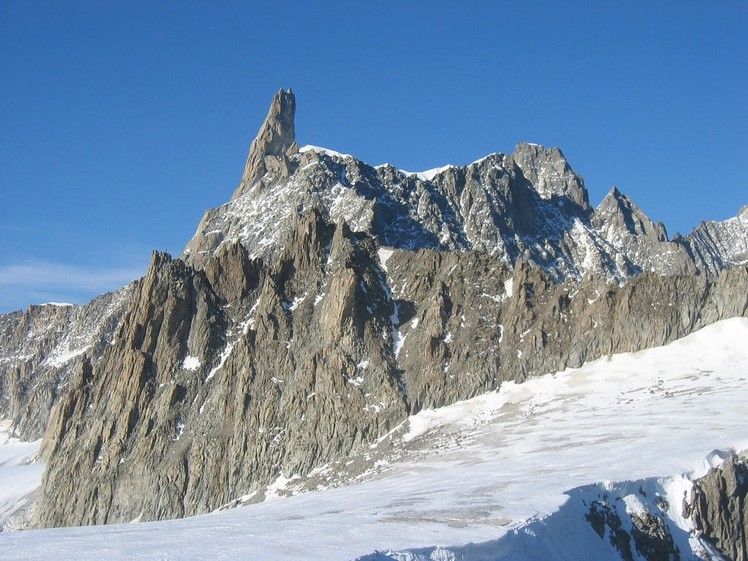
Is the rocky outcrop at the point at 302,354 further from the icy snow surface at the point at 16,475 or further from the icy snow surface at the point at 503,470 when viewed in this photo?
the icy snow surface at the point at 16,475

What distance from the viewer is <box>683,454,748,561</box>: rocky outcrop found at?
5488cm

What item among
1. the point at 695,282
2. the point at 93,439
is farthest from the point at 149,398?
the point at 695,282

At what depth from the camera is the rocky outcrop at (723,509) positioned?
180 feet

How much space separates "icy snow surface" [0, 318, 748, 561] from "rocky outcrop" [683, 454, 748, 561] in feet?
4.80

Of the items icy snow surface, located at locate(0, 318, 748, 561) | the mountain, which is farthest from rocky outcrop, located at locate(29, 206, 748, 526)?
icy snow surface, located at locate(0, 318, 748, 561)

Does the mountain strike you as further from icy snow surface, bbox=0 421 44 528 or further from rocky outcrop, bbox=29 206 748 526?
icy snow surface, bbox=0 421 44 528

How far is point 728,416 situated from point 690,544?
22.3m

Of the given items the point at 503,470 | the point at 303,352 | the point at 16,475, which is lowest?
the point at 503,470

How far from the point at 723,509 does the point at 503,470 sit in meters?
15.5

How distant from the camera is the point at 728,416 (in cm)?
7212

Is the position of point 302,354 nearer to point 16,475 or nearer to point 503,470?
point 503,470

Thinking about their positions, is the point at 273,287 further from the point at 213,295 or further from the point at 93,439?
the point at 93,439

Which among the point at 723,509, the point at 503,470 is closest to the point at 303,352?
the point at 503,470

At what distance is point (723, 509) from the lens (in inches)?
2237
